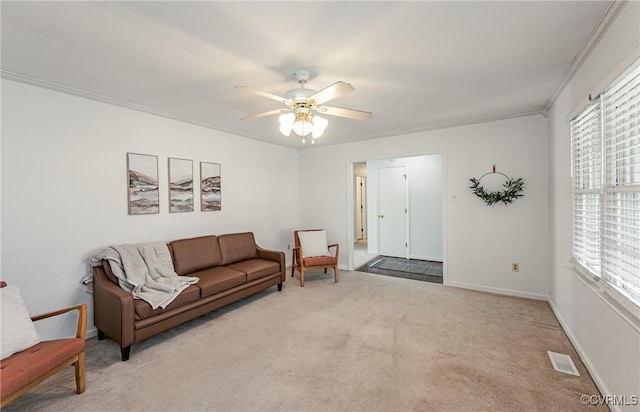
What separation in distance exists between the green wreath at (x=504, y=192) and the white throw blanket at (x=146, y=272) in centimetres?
388

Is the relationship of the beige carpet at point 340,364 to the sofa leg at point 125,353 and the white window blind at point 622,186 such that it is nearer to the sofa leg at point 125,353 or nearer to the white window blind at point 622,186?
the sofa leg at point 125,353

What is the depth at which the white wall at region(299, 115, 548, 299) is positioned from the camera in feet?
11.6

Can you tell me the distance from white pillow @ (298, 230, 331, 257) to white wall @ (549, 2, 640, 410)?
3.07m

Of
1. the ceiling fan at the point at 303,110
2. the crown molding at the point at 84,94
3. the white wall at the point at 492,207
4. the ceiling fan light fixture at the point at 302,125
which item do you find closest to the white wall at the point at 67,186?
the crown molding at the point at 84,94

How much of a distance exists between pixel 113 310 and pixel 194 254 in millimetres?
1148

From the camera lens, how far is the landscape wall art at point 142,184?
3127 millimetres

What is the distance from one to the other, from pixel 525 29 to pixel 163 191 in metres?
3.89

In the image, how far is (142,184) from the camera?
3.23 metres

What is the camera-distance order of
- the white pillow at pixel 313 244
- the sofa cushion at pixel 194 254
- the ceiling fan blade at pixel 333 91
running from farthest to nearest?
the white pillow at pixel 313 244 → the sofa cushion at pixel 194 254 → the ceiling fan blade at pixel 333 91

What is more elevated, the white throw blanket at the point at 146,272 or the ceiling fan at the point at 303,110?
the ceiling fan at the point at 303,110

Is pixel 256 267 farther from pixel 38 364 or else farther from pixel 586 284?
pixel 586 284

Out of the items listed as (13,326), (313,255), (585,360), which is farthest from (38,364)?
(585,360)

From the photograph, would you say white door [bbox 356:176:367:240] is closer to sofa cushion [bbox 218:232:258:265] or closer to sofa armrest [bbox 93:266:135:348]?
sofa cushion [bbox 218:232:258:265]

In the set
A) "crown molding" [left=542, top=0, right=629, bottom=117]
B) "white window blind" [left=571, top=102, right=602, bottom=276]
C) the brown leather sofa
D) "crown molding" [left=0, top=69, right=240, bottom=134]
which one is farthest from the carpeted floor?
"crown molding" [left=0, top=69, right=240, bottom=134]
